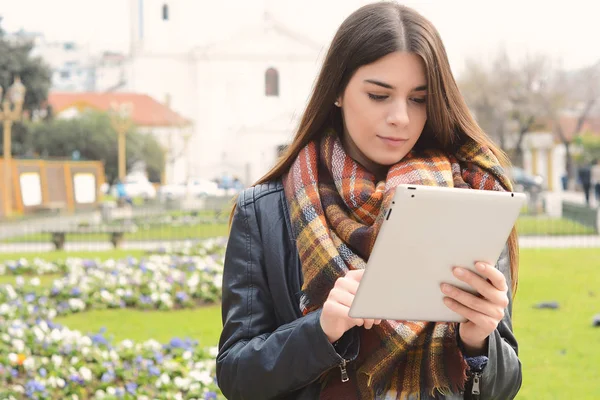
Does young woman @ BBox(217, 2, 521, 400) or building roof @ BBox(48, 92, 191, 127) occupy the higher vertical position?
young woman @ BBox(217, 2, 521, 400)

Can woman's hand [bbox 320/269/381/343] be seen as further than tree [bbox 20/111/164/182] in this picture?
No

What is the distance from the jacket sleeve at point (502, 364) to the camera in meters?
1.58

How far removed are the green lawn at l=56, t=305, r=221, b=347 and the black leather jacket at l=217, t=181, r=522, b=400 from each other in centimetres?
436

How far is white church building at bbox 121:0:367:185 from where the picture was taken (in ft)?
170

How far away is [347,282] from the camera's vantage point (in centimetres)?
146

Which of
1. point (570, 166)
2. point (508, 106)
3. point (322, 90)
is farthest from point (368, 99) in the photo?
point (570, 166)

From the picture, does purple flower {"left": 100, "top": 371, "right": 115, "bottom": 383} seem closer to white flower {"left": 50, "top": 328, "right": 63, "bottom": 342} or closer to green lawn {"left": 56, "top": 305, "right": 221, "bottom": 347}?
white flower {"left": 50, "top": 328, "right": 63, "bottom": 342}

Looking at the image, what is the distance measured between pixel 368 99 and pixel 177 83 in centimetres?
5393

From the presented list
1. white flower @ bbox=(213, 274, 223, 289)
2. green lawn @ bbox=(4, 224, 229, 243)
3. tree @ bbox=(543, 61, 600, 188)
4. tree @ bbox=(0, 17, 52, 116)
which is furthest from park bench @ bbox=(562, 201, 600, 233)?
tree @ bbox=(0, 17, 52, 116)

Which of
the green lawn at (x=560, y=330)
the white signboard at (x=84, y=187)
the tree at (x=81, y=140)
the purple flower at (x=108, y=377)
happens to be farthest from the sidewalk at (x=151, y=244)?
the tree at (x=81, y=140)

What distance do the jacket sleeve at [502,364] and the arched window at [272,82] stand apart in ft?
173

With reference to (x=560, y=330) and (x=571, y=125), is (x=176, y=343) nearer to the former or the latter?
(x=560, y=330)

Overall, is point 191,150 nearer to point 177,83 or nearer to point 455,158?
point 177,83

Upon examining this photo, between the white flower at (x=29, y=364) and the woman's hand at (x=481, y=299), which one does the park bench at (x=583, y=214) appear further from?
the woman's hand at (x=481, y=299)
